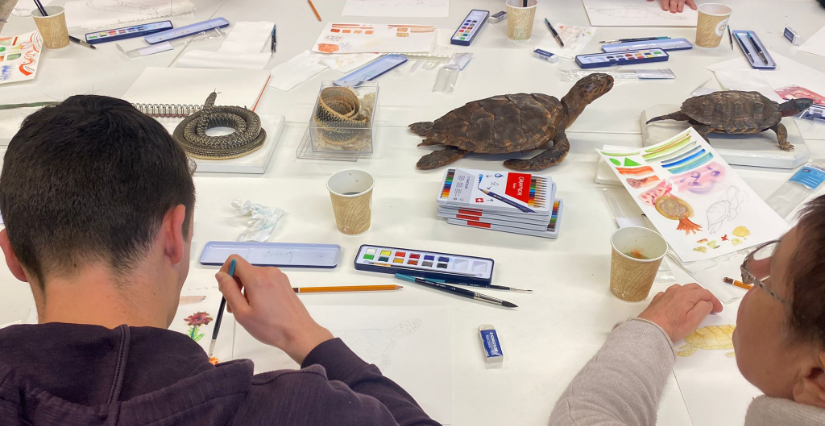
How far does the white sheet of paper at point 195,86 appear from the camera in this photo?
1870mm

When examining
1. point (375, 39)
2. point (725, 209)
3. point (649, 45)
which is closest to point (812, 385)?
point (725, 209)

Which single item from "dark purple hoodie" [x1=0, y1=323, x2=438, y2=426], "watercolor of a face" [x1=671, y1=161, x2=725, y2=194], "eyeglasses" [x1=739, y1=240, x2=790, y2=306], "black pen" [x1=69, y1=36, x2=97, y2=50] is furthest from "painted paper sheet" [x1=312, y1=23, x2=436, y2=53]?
"dark purple hoodie" [x1=0, y1=323, x2=438, y2=426]

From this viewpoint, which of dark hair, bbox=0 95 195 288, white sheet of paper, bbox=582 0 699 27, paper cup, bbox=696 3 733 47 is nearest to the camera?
dark hair, bbox=0 95 195 288

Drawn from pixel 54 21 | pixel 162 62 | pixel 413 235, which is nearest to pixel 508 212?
pixel 413 235

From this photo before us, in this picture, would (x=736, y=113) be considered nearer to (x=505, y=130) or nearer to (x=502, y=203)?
(x=505, y=130)

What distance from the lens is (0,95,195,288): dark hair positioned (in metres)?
0.79

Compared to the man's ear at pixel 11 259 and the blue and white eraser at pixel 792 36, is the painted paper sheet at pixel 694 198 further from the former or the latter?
the man's ear at pixel 11 259

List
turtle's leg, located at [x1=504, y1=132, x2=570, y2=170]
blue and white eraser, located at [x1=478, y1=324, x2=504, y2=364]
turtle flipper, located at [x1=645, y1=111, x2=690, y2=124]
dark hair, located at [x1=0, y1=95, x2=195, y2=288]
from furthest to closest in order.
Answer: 1. turtle flipper, located at [x1=645, y1=111, x2=690, y2=124]
2. turtle's leg, located at [x1=504, y1=132, x2=570, y2=170]
3. blue and white eraser, located at [x1=478, y1=324, x2=504, y2=364]
4. dark hair, located at [x1=0, y1=95, x2=195, y2=288]

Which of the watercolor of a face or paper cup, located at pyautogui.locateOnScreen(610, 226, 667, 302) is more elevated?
paper cup, located at pyautogui.locateOnScreen(610, 226, 667, 302)

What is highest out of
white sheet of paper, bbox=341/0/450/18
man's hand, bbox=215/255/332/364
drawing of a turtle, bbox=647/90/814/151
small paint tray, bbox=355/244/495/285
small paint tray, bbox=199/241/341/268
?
man's hand, bbox=215/255/332/364

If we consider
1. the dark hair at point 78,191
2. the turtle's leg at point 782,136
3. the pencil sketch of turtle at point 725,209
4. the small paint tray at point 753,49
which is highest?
the dark hair at point 78,191

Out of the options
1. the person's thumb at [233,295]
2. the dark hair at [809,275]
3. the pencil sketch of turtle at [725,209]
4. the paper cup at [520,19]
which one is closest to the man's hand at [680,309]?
the pencil sketch of turtle at [725,209]

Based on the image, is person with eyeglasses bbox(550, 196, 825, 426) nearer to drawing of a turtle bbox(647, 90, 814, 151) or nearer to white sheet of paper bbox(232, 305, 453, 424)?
white sheet of paper bbox(232, 305, 453, 424)

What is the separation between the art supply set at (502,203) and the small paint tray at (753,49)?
3.89 feet
